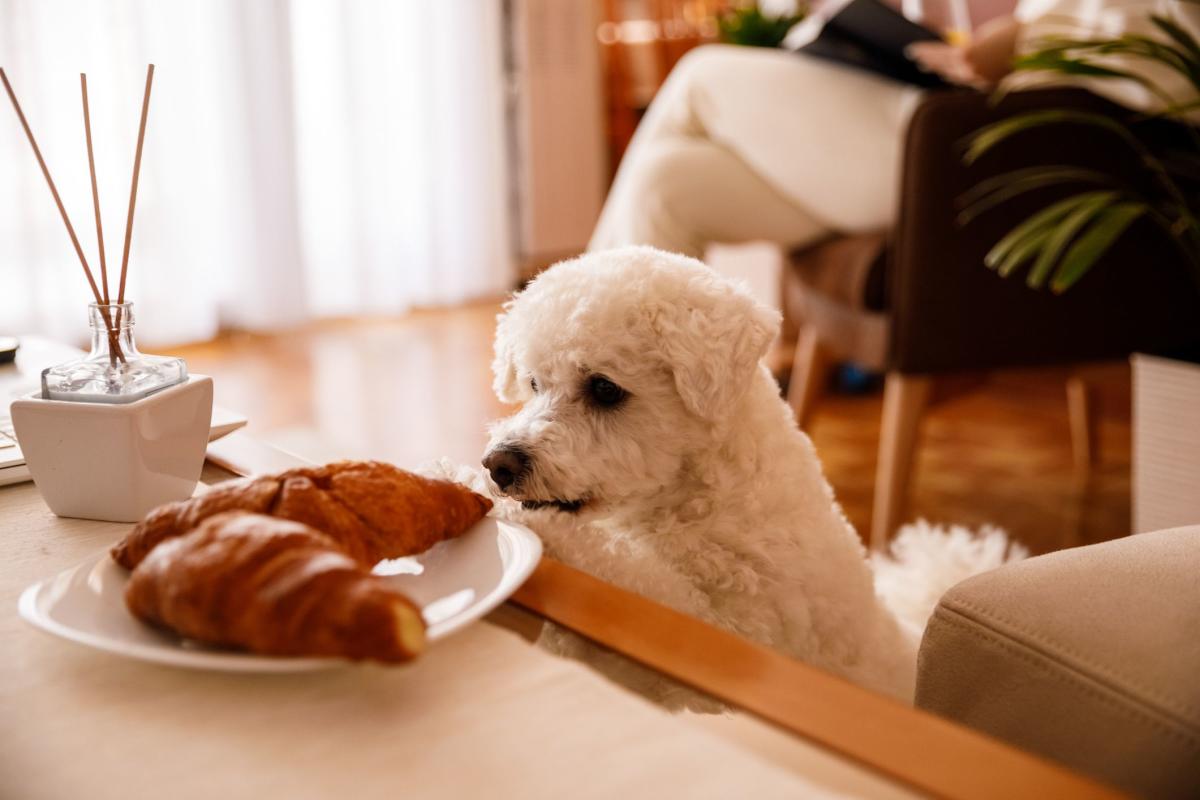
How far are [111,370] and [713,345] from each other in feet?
1.68

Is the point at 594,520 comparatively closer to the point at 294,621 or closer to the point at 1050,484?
the point at 294,621

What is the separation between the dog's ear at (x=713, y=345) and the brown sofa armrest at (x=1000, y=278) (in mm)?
923

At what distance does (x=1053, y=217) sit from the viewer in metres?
1.61

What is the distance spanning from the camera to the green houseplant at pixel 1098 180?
157 centimetres

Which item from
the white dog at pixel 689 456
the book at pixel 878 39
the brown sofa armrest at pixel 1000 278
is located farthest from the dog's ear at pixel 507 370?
the book at pixel 878 39

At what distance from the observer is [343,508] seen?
2.29ft

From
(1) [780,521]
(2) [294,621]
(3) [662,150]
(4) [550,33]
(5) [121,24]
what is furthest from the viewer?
(4) [550,33]

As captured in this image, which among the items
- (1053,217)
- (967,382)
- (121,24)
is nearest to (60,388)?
(1053,217)

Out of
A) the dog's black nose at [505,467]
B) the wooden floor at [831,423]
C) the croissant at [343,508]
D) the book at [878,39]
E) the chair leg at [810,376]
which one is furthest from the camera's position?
the chair leg at [810,376]

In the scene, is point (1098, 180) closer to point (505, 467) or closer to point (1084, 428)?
point (1084, 428)

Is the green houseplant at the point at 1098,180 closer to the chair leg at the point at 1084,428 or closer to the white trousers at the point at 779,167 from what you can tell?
the white trousers at the point at 779,167

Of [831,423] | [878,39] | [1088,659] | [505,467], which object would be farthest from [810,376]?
[1088,659]

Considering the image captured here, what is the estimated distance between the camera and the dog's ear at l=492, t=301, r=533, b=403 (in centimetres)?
116

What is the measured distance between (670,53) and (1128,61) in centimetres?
276
